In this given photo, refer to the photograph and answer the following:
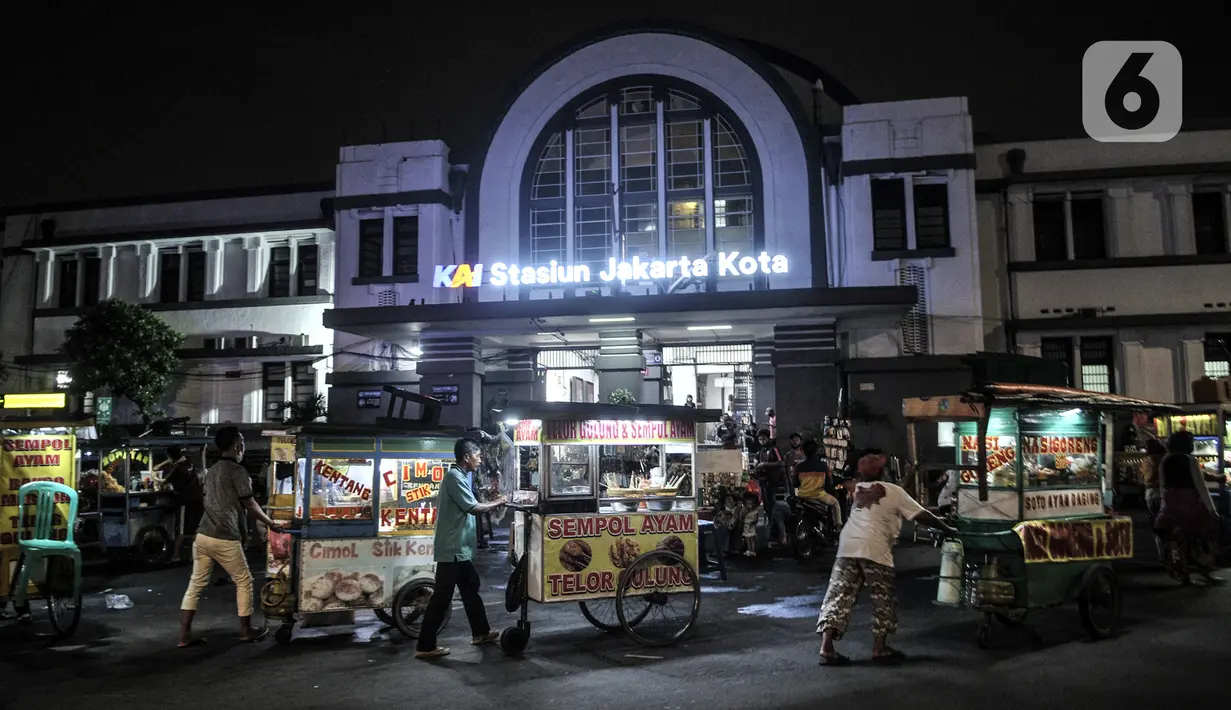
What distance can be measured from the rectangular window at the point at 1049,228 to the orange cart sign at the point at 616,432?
17567 mm

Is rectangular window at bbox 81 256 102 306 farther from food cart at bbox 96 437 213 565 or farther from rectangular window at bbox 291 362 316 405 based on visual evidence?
food cart at bbox 96 437 213 565

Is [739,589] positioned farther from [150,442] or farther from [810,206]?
[810,206]

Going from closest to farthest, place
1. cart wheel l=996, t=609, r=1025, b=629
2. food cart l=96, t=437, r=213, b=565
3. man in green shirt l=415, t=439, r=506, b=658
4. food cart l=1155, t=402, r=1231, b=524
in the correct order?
man in green shirt l=415, t=439, r=506, b=658
cart wheel l=996, t=609, r=1025, b=629
food cart l=1155, t=402, r=1231, b=524
food cart l=96, t=437, r=213, b=565

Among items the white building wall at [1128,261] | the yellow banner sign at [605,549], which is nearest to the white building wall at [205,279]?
the yellow banner sign at [605,549]

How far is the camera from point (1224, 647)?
26.9 feet

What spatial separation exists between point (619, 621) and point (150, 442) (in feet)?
37.5

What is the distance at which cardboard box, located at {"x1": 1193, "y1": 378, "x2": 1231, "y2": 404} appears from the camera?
16.5 meters

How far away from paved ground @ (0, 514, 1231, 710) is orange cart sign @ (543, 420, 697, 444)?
2017 millimetres

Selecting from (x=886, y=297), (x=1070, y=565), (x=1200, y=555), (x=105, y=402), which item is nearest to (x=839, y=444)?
(x=886, y=297)

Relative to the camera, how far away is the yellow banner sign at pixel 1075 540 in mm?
8609

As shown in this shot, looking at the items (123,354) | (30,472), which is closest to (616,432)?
(30,472)

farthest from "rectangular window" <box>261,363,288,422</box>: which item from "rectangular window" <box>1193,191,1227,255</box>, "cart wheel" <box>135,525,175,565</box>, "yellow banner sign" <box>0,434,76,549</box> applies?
"rectangular window" <box>1193,191,1227,255</box>

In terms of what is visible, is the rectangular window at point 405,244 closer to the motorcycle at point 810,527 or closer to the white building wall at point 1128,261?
the motorcycle at point 810,527

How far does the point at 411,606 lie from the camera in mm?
9344
